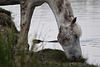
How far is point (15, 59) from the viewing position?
20.3 ft

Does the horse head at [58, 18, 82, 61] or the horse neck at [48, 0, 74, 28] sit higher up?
the horse neck at [48, 0, 74, 28]

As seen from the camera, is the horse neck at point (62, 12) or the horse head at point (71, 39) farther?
the horse neck at point (62, 12)

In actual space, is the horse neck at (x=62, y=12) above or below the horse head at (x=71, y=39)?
above

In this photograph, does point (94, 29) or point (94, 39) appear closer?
point (94, 39)

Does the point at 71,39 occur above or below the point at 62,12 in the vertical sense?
below

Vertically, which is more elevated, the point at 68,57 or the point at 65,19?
the point at 65,19

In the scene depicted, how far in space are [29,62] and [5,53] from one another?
1.27 feet

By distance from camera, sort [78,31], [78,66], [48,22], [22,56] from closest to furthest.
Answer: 1. [22,56]
2. [78,66]
3. [78,31]
4. [48,22]

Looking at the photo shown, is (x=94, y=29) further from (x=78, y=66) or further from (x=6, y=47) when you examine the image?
(x=6, y=47)

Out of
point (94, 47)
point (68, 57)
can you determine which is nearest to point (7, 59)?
point (68, 57)

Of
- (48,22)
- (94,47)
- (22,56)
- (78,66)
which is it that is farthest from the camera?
(48,22)

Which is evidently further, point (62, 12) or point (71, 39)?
point (62, 12)

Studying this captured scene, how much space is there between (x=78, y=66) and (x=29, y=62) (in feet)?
7.08

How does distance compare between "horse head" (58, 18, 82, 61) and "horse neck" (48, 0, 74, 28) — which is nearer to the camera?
"horse head" (58, 18, 82, 61)
